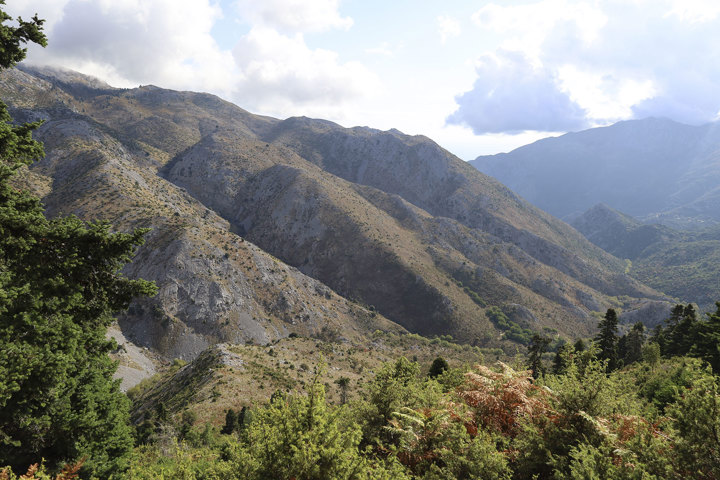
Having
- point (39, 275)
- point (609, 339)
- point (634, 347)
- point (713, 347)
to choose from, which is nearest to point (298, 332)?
point (609, 339)

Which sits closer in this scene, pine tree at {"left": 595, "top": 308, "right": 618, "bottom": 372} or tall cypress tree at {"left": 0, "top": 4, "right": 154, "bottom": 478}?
tall cypress tree at {"left": 0, "top": 4, "right": 154, "bottom": 478}

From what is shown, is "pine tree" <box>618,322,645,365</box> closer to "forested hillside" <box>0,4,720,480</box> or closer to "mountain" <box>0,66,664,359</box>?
"forested hillside" <box>0,4,720,480</box>

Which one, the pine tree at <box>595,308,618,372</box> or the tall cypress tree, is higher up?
the pine tree at <box>595,308,618,372</box>

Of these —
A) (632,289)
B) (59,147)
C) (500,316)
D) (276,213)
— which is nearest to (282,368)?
(500,316)

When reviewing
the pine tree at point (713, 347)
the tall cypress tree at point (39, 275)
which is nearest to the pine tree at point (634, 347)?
the pine tree at point (713, 347)

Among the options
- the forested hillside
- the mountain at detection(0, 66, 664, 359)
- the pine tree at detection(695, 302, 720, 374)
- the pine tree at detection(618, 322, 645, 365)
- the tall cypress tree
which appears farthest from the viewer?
the mountain at detection(0, 66, 664, 359)

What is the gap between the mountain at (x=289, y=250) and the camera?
3140 inches

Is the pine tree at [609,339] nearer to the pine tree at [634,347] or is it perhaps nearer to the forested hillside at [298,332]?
the forested hillside at [298,332]

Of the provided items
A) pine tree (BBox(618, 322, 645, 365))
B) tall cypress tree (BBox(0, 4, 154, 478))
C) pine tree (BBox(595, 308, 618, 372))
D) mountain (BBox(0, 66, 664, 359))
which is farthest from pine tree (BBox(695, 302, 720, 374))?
mountain (BBox(0, 66, 664, 359))

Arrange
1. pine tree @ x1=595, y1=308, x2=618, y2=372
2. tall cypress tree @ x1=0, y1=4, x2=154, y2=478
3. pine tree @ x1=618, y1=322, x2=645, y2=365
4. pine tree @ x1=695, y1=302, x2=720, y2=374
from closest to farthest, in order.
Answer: tall cypress tree @ x1=0, y1=4, x2=154, y2=478 → pine tree @ x1=695, y1=302, x2=720, y2=374 → pine tree @ x1=595, y1=308, x2=618, y2=372 → pine tree @ x1=618, y1=322, x2=645, y2=365

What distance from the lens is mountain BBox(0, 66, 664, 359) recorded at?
79750 mm

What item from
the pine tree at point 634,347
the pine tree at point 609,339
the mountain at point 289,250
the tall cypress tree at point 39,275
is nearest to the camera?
the tall cypress tree at point 39,275

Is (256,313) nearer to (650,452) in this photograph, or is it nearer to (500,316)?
(500,316)

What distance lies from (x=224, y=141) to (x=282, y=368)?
15619 cm
